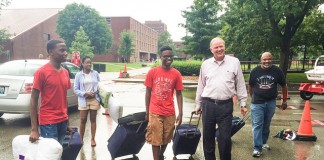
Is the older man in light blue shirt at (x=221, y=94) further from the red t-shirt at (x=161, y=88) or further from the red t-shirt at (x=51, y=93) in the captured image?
the red t-shirt at (x=51, y=93)

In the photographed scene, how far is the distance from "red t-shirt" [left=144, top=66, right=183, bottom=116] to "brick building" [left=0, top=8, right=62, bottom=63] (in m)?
44.8

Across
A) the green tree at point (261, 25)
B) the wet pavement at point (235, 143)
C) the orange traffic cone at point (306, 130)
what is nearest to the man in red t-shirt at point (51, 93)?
the wet pavement at point (235, 143)

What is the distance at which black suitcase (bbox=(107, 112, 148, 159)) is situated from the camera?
4.98 metres

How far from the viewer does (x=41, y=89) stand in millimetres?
3572

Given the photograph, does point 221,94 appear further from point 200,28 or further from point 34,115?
point 200,28

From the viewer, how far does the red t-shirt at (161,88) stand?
4633 millimetres

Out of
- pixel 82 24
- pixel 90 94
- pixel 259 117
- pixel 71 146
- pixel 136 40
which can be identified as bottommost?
pixel 71 146

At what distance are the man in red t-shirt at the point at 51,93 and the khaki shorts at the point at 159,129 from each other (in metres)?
1.31

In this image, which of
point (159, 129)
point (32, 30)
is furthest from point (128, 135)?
point (32, 30)

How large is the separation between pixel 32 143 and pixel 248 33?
62.9 ft

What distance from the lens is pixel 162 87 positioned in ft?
15.2

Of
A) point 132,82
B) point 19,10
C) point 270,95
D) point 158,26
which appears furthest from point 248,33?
point 158,26

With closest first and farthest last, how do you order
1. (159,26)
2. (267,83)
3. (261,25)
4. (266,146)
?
(267,83) → (266,146) → (261,25) → (159,26)

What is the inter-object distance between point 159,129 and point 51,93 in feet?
5.39
